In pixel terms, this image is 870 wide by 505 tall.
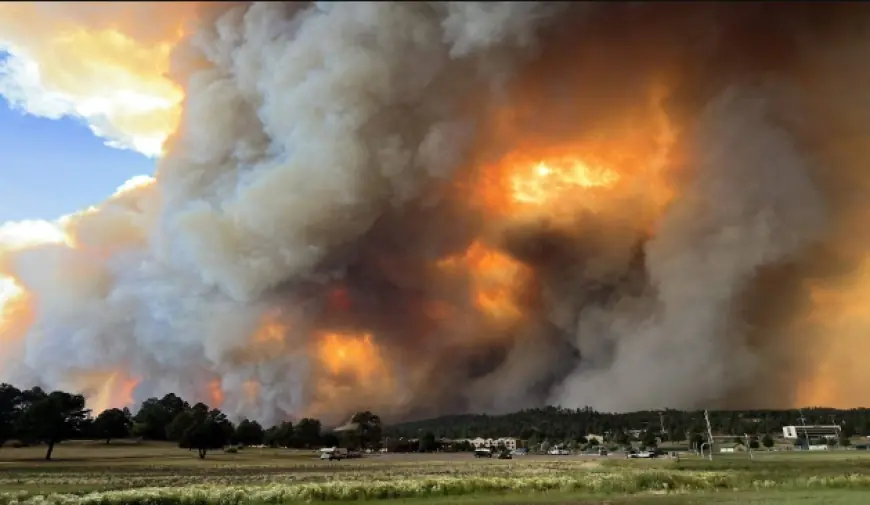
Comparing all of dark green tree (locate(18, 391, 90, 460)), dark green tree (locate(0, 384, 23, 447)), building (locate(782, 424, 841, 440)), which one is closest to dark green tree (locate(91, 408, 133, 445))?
dark green tree (locate(0, 384, 23, 447))

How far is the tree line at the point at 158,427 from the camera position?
283 ft

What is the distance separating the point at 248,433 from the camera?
5032 inches

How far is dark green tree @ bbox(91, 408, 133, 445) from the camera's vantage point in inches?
4688

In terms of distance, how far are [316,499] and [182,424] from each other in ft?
276

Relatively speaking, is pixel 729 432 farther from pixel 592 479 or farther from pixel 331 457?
pixel 592 479

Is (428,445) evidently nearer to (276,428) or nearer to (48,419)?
(276,428)

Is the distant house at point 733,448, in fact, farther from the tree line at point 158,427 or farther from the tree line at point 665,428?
the tree line at point 158,427

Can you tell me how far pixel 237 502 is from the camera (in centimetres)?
2886

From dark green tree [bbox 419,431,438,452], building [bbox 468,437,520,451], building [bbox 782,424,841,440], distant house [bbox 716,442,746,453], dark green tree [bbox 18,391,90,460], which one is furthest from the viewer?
building [bbox 468,437,520,451]

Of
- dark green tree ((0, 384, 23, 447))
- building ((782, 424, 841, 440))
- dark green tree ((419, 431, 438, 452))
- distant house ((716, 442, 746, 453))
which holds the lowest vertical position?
distant house ((716, 442, 746, 453))

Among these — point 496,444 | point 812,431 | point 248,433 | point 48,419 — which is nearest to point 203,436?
point 48,419

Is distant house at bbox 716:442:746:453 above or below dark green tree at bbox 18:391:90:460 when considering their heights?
below

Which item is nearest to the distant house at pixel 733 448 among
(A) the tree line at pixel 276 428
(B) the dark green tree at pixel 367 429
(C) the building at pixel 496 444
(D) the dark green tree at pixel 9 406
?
(A) the tree line at pixel 276 428

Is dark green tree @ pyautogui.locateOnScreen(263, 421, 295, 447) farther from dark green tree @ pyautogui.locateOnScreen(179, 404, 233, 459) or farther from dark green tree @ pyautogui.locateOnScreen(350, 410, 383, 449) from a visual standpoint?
dark green tree @ pyautogui.locateOnScreen(179, 404, 233, 459)
